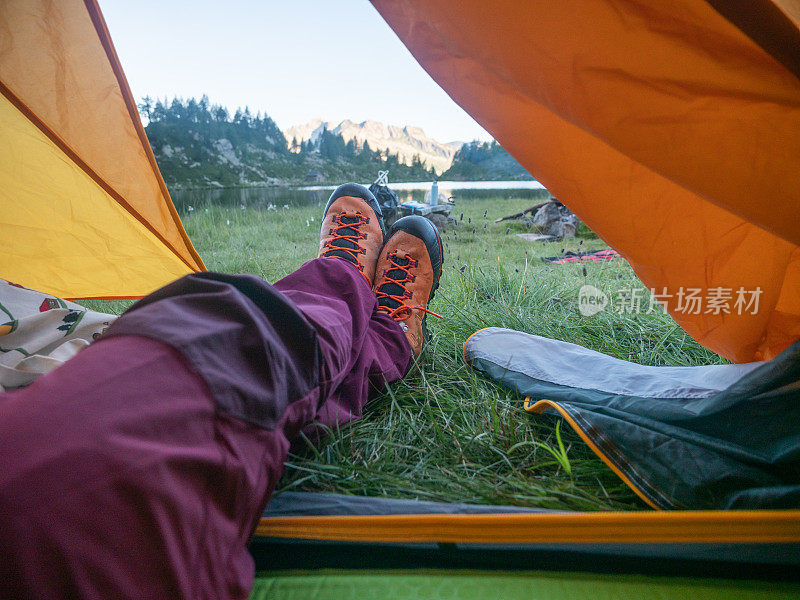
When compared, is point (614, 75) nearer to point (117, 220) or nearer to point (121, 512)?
point (121, 512)

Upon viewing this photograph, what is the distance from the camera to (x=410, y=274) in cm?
121

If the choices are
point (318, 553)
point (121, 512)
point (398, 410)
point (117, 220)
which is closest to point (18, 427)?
point (121, 512)

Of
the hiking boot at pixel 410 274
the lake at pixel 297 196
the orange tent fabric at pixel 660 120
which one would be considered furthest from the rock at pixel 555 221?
the orange tent fabric at pixel 660 120

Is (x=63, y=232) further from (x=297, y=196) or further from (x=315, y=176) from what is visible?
(x=315, y=176)

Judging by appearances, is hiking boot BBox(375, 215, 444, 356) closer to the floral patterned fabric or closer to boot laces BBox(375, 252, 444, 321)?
boot laces BBox(375, 252, 444, 321)

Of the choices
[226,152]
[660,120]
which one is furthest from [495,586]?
[226,152]

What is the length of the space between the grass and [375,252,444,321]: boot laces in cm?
12

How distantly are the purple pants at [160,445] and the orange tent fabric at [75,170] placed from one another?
2.69 feet

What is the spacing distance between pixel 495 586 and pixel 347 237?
986mm

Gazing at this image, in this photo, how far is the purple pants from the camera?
0.92ft

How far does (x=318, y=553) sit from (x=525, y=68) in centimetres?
66

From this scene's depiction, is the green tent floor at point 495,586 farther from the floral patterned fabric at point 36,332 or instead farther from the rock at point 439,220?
the rock at point 439,220

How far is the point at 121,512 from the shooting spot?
0.30 meters

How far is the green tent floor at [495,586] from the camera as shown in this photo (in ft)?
1.38
